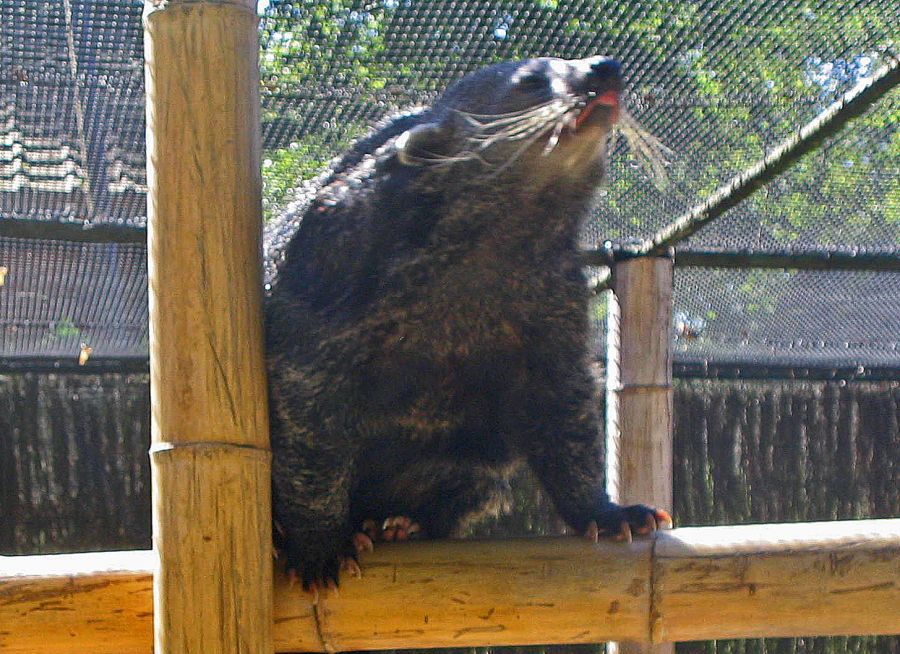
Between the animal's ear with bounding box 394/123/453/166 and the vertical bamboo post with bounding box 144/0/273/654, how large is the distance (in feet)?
1.92

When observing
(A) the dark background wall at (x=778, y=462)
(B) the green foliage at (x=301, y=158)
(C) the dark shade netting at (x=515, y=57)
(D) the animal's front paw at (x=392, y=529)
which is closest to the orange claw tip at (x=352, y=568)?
(D) the animal's front paw at (x=392, y=529)

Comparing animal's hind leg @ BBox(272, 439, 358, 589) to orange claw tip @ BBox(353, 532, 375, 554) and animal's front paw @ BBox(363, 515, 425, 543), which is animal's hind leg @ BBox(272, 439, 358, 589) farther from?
animal's front paw @ BBox(363, 515, 425, 543)

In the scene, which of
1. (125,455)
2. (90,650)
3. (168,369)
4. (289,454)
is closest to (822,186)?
(289,454)

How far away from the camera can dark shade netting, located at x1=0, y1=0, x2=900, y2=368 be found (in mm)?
2869

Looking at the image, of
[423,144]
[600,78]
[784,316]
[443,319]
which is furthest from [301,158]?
[784,316]

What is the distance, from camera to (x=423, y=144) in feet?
8.75

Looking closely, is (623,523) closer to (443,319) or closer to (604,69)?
(443,319)

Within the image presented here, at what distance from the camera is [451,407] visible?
9.18 ft

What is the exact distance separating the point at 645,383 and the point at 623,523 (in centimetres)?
135

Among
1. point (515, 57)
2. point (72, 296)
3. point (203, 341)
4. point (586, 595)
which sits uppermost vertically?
point (515, 57)

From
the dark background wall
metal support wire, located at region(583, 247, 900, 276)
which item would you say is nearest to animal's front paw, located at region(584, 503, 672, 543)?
metal support wire, located at region(583, 247, 900, 276)

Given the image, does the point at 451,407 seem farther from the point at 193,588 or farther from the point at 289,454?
the point at 193,588

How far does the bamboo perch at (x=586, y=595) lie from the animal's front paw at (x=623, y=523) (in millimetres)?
190

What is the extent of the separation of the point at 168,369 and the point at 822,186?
2.33 meters
